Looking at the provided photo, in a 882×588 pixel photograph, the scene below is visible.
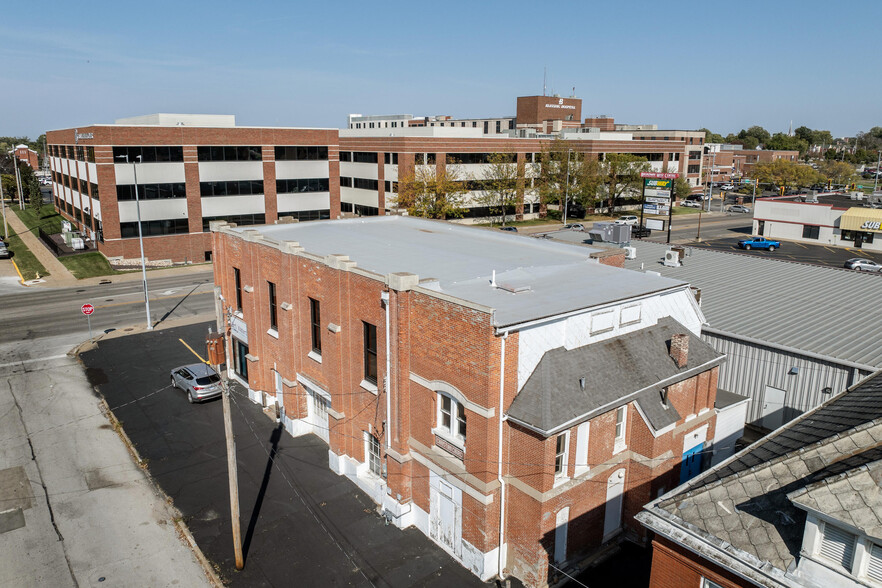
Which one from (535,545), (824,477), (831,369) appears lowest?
(535,545)

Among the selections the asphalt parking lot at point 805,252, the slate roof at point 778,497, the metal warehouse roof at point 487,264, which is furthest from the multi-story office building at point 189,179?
the slate roof at point 778,497

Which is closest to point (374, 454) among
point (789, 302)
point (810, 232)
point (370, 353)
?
point (370, 353)

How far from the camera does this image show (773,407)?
79.7ft

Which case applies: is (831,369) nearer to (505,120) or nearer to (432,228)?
(432,228)

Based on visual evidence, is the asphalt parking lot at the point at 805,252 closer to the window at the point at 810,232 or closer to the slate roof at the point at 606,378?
the window at the point at 810,232

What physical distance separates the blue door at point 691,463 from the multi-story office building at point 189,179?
50.3 metres

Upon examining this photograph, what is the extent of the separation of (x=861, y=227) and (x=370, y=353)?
240ft

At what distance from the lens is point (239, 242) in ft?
94.5

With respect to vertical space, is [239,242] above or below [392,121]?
below

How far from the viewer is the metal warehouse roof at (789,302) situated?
23.8 m

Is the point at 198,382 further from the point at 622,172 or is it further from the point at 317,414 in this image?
the point at 622,172

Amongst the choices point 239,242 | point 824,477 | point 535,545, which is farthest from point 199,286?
point 824,477

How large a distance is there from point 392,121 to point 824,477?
13501 cm

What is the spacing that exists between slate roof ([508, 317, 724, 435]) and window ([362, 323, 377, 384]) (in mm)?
6016
